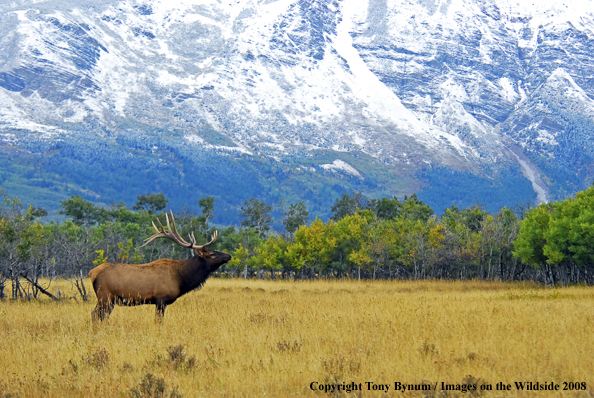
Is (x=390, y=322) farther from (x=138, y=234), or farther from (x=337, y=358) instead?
(x=138, y=234)

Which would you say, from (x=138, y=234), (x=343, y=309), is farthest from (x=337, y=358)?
(x=138, y=234)

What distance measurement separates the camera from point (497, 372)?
31.0 ft

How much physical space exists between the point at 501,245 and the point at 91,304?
35.3m

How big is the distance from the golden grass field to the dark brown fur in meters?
0.48

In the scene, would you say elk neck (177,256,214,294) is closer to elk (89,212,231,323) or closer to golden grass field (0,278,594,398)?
elk (89,212,231,323)

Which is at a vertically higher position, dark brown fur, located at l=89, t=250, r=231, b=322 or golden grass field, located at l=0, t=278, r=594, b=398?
dark brown fur, located at l=89, t=250, r=231, b=322

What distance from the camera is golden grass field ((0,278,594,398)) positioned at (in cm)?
915

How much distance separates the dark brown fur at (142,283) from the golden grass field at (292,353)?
48 cm

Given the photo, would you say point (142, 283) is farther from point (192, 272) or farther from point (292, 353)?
point (292, 353)

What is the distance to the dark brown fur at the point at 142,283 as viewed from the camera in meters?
14.8

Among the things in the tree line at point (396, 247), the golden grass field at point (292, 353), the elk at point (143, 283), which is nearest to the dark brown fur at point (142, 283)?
the elk at point (143, 283)

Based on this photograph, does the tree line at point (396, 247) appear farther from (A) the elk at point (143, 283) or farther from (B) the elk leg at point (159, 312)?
(B) the elk leg at point (159, 312)

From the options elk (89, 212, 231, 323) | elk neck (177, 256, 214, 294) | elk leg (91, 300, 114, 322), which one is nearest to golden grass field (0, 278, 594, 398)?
elk leg (91, 300, 114, 322)

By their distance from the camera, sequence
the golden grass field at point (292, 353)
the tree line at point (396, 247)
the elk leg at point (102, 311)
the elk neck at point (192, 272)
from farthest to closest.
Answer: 1. the tree line at point (396, 247)
2. the elk neck at point (192, 272)
3. the elk leg at point (102, 311)
4. the golden grass field at point (292, 353)
